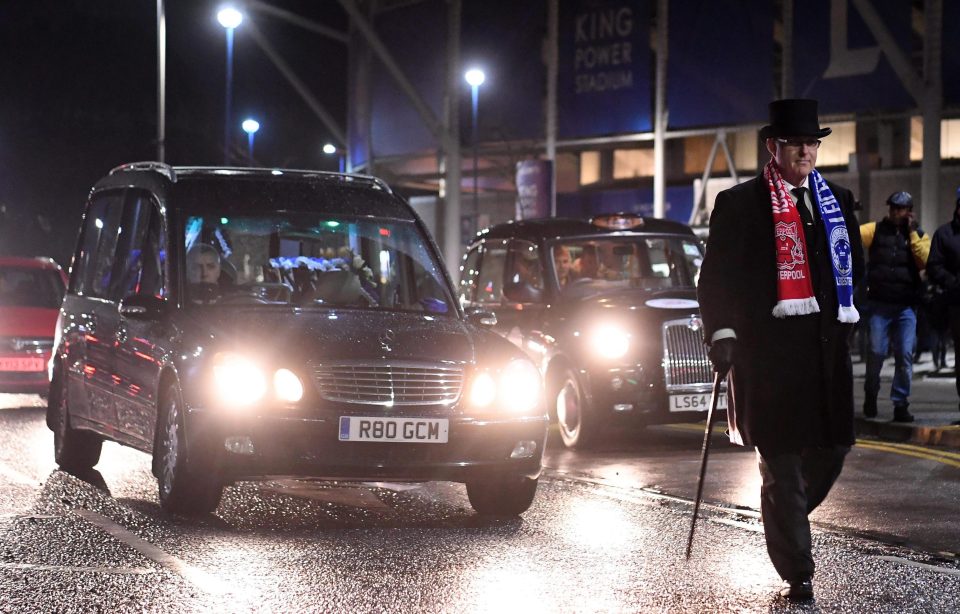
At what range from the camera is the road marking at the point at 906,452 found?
36.5 ft

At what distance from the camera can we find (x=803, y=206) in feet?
21.1

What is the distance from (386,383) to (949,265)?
20.1 feet

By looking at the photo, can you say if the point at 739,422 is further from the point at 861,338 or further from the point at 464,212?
the point at 464,212

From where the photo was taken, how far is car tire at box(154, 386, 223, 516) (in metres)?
8.00

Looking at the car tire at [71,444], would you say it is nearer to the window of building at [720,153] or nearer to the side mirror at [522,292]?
the side mirror at [522,292]

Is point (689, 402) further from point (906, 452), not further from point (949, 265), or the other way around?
point (949, 265)

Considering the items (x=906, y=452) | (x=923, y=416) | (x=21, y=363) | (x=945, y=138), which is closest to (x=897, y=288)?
(x=923, y=416)

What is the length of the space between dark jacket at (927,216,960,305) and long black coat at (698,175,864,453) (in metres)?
6.35

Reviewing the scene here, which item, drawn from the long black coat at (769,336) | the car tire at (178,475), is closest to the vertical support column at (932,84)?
the car tire at (178,475)

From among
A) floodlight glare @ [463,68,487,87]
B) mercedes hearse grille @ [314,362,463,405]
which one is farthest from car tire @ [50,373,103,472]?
floodlight glare @ [463,68,487,87]

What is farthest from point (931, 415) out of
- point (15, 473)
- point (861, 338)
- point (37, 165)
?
point (37, 165)

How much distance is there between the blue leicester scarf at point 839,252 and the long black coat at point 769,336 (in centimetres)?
3

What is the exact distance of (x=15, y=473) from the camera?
10.1 meters

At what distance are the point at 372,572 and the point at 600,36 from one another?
93.4 ft
